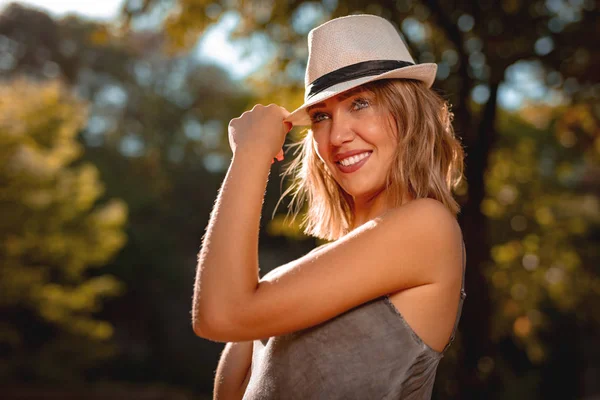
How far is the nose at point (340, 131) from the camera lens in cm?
157

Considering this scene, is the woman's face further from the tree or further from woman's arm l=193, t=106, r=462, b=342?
the tree

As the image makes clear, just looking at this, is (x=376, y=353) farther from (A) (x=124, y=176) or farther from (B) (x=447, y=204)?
(A) (x=124, y=176)

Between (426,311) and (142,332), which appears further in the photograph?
(142,332)

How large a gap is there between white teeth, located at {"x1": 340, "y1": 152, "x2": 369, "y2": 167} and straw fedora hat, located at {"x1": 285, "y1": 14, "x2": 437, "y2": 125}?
155mm

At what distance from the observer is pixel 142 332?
63.2ft

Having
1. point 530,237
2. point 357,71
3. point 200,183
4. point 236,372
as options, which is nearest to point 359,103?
point 357,71

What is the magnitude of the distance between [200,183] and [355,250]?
70.1 ft

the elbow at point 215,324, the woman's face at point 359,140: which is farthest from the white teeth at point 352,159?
the elbow at point 215,324

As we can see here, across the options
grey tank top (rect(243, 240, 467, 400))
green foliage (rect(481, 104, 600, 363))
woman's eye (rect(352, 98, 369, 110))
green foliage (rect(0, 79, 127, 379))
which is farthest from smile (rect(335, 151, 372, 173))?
green foliage (rect(0, 79, 127, 379))

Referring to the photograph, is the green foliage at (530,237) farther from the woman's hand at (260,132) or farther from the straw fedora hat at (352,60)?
the woman's hand at (260,132)

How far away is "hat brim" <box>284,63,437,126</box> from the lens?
153 cm

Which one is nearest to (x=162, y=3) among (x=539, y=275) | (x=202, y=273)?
(x=539, y=275)

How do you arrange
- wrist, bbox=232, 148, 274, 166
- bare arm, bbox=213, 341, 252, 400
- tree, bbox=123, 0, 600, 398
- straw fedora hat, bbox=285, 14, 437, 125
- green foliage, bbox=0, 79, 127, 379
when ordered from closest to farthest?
wrist, bbox=232, 148, 274, 166 < straw fedora hat, bbox=285, 14, 437, 125 < bare arm, bbox=213, 341, 252, 400 < tree, bbox=123, 0, 600, 398 < green foliage, bbox=0, 79, 127, 379

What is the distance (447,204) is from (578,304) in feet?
27.1
